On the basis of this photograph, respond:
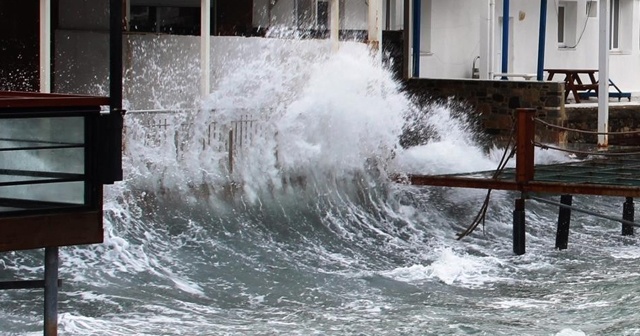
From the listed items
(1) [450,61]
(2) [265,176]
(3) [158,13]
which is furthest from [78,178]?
(1) [450,61]

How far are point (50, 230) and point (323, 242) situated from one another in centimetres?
877

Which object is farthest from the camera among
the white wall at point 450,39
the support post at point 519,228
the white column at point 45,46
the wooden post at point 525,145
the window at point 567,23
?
the window at point 567,23

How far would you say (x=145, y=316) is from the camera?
1274 cm

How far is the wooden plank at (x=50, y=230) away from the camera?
9.20 m

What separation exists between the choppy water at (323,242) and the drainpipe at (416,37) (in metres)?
1.61

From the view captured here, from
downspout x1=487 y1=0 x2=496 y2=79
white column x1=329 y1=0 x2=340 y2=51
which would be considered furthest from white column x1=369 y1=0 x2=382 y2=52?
downspout x1=487 y1=0 x2=496 y2=79

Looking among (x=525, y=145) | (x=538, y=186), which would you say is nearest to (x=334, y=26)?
(x=525, y=145)

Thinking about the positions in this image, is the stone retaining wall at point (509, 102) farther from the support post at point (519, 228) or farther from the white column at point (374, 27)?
the support post at point (519, 228)

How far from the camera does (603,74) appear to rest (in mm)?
23141

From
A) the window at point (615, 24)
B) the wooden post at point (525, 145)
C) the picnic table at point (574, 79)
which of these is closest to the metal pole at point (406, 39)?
the picnic table at point (574, 79)

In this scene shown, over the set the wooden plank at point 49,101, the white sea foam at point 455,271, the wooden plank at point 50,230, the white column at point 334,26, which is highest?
the white column at point 334,26

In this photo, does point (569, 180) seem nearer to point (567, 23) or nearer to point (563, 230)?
point (563, 230)

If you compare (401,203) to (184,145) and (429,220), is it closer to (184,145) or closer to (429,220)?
(429,220)

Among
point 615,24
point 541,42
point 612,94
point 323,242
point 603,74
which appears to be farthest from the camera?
point 615,24
